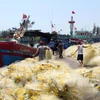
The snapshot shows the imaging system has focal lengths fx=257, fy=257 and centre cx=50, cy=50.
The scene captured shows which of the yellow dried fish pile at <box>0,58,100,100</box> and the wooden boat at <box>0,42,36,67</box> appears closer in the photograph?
the yellow dried fish pile at <box>0,58,100,100</box>

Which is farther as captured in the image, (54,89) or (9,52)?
(9,52)

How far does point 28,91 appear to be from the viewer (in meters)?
4.65

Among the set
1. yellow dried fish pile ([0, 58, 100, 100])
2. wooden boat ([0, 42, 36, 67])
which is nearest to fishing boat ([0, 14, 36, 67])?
wooden boat ([0, 42, 36, 67])

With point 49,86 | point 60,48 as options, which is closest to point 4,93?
point 49,86

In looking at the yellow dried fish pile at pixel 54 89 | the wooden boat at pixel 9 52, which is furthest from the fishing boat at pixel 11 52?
the yellow dried fish pile at pixel 54 89

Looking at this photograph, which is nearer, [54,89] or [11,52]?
[54,89]

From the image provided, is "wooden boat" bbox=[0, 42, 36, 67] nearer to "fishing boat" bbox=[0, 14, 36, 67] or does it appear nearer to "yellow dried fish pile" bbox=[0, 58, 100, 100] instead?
"fishing boat" bbox=[0, 14, 36, 67]

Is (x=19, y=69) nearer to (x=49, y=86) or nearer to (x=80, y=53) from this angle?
(x=49, y=86)

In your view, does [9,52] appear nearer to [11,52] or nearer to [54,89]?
[11,52]

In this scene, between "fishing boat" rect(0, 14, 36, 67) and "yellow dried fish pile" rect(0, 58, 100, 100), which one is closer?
"yellow dried fish pile" rect(0, 58, 100, 100)

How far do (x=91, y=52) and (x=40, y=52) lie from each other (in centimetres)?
290

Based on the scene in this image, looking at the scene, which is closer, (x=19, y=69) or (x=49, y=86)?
(x=49, y=86)

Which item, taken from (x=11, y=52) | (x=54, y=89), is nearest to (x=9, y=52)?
(x=11, y=52)

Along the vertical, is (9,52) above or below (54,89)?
below
